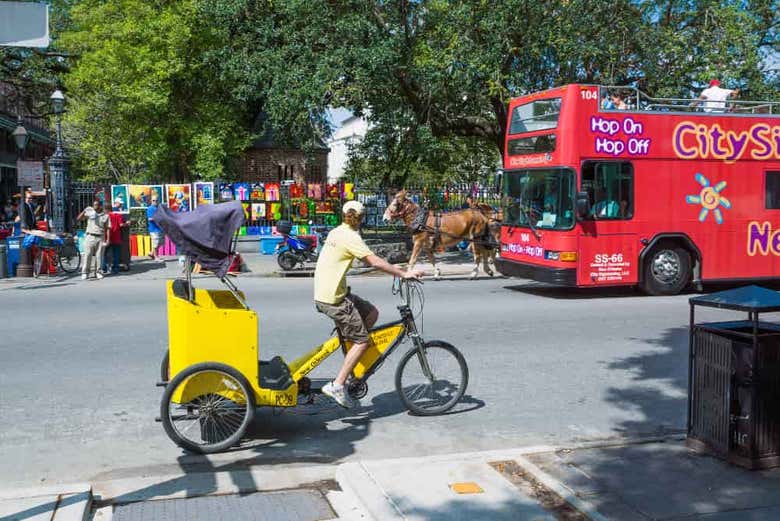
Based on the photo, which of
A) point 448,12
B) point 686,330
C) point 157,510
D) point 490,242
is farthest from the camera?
point 448,12

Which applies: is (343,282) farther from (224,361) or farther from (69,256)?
(69,256)

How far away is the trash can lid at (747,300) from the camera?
16.4 feet

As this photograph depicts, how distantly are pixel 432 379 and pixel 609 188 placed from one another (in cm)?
806

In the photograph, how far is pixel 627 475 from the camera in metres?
5.13

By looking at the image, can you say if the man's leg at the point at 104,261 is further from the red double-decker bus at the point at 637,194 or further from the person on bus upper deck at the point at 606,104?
the person on bus upper deck at the point at 606,104

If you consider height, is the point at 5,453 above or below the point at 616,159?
below

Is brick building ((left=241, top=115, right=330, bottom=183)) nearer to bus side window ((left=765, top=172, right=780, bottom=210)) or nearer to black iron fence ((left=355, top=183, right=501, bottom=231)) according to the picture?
black iron fence ((left=355, top=183, right=501, bottom=231))

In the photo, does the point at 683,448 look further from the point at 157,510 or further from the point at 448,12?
the point at 448,12

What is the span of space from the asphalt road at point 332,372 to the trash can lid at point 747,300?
59.8 inches

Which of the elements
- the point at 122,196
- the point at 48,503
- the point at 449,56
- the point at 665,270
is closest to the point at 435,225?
the point at 449,56

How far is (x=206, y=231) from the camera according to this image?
6008 mm

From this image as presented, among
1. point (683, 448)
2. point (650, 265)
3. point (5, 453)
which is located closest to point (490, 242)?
point (650, 265)

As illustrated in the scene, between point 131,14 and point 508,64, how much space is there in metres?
18.4

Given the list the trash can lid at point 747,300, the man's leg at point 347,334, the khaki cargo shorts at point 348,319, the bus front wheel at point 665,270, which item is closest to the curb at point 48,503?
the man's leg at point 347,334
